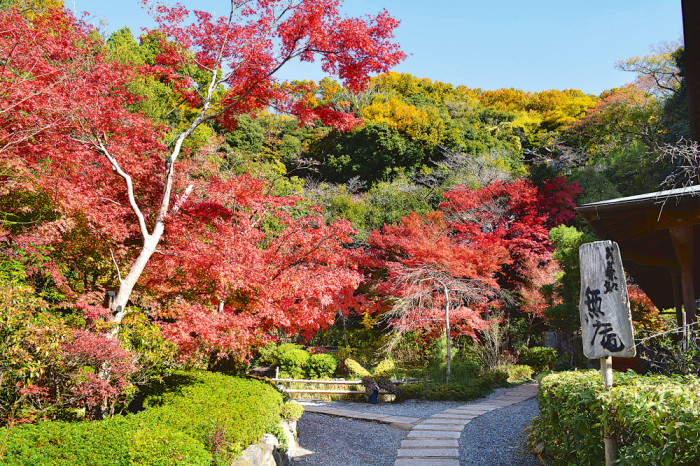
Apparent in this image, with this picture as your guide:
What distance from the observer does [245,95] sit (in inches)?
255

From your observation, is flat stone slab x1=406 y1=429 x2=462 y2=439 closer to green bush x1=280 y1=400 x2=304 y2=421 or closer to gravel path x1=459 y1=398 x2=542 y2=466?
gravel path x1=459 y1=398 x2=542 y2=466

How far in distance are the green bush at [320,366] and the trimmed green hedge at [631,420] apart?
9394 millimetres

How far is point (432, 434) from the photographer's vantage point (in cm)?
662

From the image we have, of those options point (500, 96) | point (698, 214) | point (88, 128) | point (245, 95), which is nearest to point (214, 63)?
point (245, 95)

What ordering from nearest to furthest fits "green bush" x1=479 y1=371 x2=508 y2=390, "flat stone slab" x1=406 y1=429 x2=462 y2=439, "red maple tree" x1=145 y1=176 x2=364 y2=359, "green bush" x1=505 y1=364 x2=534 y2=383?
"red maple tree" x1=145 y1=176 x2=364 y2=359 < "flat stone slab" x1=406 y1=429 x2=462 y2=439 < "green bush" x1=479 y1=371 x2=508 y2=390 < "green bush" x1=505 y1=364 x2=534 y2=383

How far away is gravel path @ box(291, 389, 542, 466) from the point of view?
5699mm

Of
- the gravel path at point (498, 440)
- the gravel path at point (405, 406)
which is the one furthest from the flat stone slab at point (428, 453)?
the gravel path at point (405, 406)

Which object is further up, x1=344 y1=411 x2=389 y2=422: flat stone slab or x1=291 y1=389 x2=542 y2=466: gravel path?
x1=291 y1=389 x2=542 y2=466: gravel path

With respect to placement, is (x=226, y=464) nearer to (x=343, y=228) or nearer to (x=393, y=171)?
(x=343, y=228)

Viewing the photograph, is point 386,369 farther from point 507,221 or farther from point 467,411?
point 507,221

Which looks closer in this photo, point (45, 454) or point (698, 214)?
point (45, 454)

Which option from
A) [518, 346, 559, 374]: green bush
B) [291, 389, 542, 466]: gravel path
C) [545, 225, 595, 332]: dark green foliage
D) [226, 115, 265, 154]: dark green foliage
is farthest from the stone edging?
[226, 115, 265, 154]: dark green foliage

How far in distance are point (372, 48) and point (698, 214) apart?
445cm

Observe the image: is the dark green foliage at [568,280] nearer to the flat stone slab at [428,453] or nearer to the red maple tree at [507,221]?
the red maple tree at [507,221]
